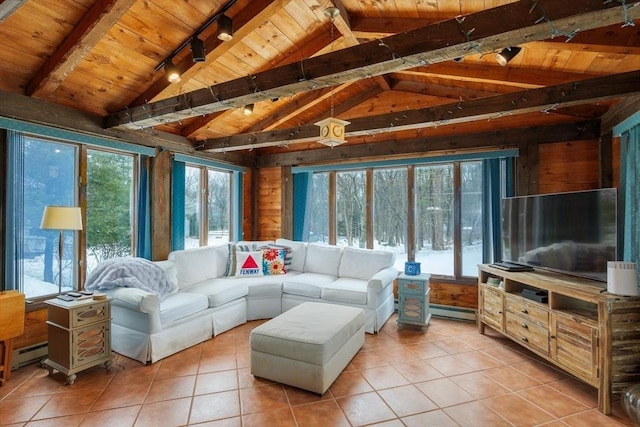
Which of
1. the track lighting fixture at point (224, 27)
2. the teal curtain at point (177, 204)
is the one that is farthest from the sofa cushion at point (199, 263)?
the track lighting fixture at point (224, 27)

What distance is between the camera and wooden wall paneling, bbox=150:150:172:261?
4059 mm

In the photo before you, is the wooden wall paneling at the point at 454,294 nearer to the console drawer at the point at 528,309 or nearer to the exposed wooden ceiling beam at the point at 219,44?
the console drawer at the point at 528,309

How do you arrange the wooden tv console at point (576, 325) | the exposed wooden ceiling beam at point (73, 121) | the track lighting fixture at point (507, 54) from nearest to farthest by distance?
the wooden tv console at point (576, 325), the track lighting fixture at point (507, 54), the exposed wooden ceiling beam at point (73, 121)

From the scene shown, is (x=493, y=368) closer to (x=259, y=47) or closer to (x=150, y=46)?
(x=259, y=47)

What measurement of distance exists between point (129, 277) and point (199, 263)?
94 cm

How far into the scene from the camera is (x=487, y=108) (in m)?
3.01

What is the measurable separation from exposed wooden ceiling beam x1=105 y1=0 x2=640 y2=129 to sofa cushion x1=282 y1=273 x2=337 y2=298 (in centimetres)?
225

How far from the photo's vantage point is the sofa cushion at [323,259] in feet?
14.7

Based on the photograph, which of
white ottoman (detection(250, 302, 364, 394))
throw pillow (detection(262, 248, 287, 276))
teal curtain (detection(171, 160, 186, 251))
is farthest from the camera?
throw pillow (detection(262, 248, 287, 276))

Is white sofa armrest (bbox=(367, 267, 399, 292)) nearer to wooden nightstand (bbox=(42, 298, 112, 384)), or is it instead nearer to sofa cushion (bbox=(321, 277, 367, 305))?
sofa cushion (bbox=(321, 277, 367, 305))

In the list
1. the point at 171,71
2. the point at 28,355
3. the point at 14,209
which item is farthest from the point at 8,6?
the point at 28,355

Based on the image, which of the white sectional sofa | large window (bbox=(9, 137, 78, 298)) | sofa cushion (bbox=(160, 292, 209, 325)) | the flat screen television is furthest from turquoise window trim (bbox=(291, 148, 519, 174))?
large window (bbox=(9, 137, 78, 298))

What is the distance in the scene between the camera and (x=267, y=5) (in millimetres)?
2518

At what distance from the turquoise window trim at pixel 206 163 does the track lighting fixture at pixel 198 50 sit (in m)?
1.92
